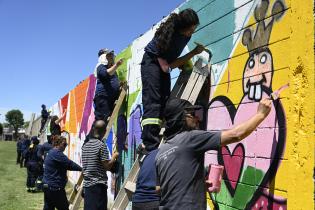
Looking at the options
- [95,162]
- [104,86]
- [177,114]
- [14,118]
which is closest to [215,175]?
[177,114]

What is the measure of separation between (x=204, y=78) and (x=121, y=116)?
4.09m

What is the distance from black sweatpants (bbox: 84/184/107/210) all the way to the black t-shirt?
8.54 feet

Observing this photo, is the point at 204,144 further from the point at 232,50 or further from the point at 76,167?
the point at 76,167

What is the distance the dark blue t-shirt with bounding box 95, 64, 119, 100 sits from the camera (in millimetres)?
7707

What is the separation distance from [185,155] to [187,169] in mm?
112

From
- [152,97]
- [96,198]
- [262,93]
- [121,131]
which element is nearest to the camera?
[262,93]

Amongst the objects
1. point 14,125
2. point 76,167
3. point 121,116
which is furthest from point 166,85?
point 14,125

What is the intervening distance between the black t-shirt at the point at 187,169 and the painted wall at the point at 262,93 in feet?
2.30

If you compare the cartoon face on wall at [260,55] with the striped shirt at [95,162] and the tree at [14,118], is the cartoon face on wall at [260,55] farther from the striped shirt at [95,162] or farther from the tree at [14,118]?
the tree at [14,118]

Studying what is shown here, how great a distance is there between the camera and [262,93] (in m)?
3.88

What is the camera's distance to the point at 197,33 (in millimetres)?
5375

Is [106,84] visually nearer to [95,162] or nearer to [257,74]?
[95,162]

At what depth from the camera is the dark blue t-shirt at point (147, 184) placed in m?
3.89

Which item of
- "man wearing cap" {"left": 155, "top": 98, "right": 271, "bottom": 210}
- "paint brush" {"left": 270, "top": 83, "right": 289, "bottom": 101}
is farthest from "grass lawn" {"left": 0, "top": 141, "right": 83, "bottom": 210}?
"paint brush" {"left": 270, "top": 83, "right": 289, "bottom": 101}
